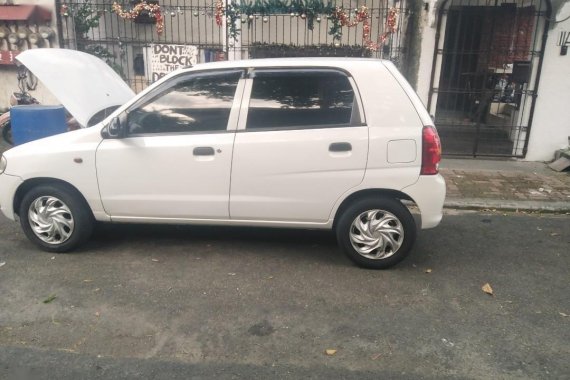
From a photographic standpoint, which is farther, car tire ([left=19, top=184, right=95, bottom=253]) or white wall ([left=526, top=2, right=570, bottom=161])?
white wall ([left=526, top=2, right=570, bottom=161])

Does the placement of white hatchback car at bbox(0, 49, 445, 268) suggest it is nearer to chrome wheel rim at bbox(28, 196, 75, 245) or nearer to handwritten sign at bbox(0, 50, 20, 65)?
chrome wheel rim at bbox(28, 196, 75, 245)

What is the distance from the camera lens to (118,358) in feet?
10.0

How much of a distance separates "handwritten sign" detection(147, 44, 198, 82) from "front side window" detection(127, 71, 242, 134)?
4.86 m

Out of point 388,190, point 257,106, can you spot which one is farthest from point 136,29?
point 388,190

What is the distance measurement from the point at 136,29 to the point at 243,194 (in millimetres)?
10360

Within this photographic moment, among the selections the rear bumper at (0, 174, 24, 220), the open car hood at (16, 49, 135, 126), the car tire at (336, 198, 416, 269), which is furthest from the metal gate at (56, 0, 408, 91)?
the car tire at (336, 198, 416, 269)

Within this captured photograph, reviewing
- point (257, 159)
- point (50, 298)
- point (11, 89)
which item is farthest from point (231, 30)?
point (50, 298)

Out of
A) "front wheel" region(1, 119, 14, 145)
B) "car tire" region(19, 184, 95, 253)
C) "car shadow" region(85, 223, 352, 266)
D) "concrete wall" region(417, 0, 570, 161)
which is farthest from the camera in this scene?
"front wheel" region(1, 119, 14, 145)

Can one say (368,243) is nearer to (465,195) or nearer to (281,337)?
(281,337)

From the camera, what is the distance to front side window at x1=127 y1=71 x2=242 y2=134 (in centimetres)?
430

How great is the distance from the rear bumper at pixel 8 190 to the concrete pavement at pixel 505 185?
4.98m

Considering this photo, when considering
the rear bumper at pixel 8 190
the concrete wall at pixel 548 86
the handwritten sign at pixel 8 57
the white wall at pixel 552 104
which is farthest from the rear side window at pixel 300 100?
the handwritten sign at pixel 8 57

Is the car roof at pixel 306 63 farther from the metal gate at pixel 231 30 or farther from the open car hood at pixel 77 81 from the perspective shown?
the metal gate at pixel 231 30

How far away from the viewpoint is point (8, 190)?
14.8 feet
